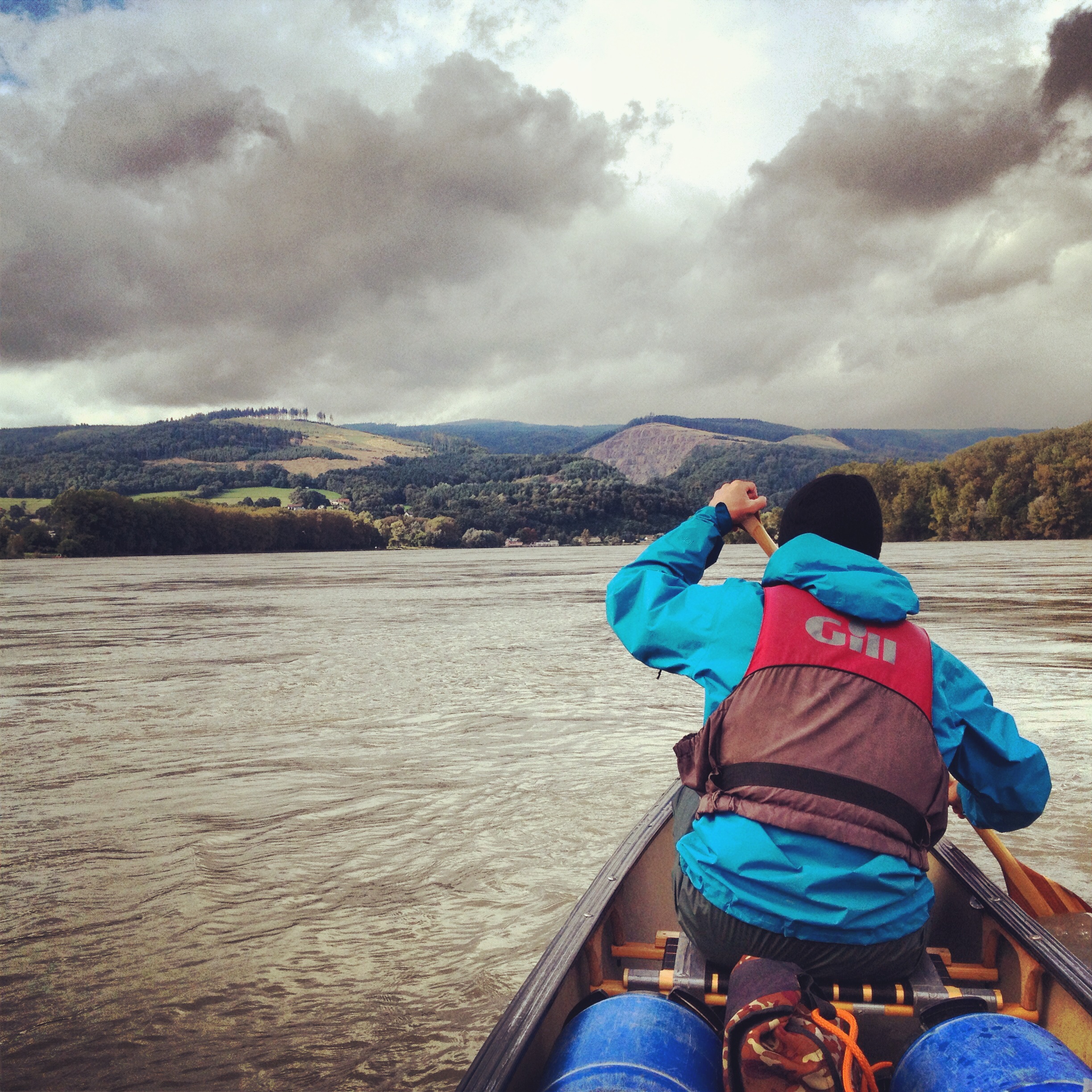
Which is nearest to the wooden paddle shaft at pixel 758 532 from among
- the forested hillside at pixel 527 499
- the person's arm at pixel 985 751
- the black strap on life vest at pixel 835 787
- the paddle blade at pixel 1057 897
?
the person's arm at pixel 985 751

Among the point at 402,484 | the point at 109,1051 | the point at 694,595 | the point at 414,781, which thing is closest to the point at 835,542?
the point at 694,595

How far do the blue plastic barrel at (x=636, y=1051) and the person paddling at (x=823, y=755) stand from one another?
0.30 m

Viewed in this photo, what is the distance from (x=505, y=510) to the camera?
11612cm

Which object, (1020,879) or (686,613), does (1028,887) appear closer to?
(1020,879)

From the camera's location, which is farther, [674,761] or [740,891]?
[674,761]

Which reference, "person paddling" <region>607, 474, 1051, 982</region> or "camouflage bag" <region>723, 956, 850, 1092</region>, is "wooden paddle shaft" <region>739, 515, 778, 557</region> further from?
"camouflage bag" <region>723, 956, 850, 1092</region>

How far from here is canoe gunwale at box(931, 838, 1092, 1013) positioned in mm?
2883

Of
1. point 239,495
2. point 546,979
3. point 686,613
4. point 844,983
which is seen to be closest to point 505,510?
point 239,495

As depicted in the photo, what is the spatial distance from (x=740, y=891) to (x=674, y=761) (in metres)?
6.99

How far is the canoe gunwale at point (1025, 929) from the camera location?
2.88 m

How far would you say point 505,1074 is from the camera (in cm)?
223

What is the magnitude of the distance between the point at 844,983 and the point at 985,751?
0.81 meters

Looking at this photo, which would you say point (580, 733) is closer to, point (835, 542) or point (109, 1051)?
point (109, 1051)

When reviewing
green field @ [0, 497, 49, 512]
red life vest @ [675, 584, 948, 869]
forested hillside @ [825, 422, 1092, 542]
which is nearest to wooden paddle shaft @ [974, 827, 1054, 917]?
red life vest @ [675, 584, 948, 869]
